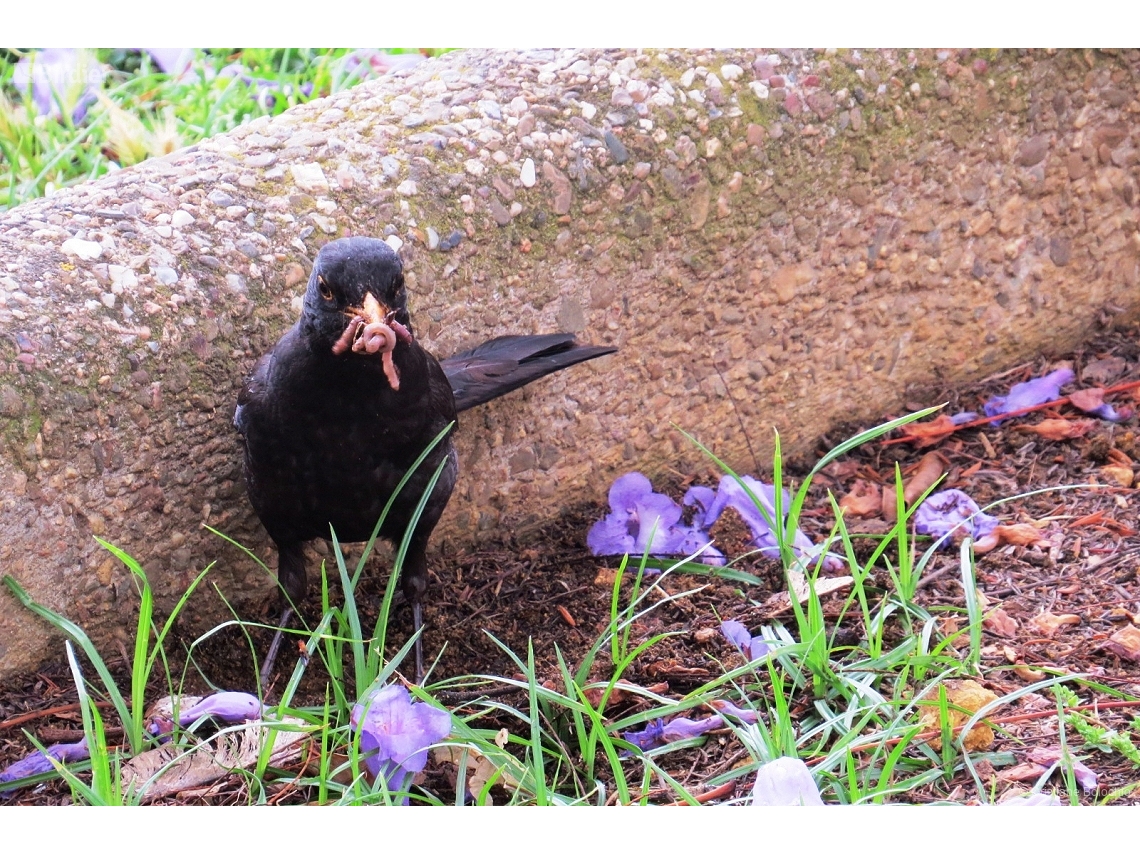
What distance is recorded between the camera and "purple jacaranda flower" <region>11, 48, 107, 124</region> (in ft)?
11.5

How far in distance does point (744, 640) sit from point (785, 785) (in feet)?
1.84

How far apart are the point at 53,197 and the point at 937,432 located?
2235 millimetres

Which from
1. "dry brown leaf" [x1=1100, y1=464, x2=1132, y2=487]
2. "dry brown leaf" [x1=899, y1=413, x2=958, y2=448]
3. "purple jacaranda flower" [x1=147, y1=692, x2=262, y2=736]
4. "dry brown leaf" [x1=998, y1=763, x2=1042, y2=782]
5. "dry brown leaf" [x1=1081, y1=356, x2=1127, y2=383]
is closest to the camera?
"dry brown leaf" [x1=998, y1=763, x2=1042, y2=782]

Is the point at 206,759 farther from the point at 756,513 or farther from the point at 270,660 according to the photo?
the point at 756,513

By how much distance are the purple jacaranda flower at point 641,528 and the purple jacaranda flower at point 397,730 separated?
34.5 inches

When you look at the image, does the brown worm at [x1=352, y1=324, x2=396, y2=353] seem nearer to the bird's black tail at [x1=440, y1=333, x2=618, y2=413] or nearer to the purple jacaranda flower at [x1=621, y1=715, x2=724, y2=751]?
the bird's black tail at [x1=440, y1=333, x2=618, y2=413]

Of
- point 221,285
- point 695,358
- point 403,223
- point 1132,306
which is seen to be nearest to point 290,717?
point 221,285

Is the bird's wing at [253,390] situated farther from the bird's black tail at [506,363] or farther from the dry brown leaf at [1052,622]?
the dry brown leaf at [1052,622]

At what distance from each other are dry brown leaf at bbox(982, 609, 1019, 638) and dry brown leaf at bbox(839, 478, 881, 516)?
1.85 feet

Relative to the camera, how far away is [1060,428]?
3.19m

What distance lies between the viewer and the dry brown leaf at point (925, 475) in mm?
3084

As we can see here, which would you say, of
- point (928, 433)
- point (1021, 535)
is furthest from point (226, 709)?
point (928, 433)

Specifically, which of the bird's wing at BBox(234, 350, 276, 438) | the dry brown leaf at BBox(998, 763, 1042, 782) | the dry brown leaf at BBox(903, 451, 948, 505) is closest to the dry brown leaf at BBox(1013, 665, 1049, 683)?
the dry brown leaf at BBox(998, 763, 1042, 782)

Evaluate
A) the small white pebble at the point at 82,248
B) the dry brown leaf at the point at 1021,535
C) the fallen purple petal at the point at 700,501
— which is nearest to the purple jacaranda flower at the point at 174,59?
the small white pebble at the point at 82,248
